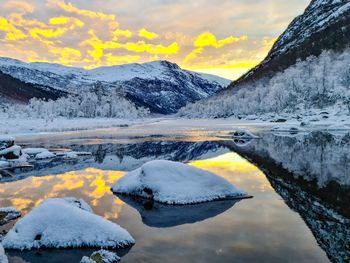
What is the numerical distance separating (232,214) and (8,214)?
867 cm

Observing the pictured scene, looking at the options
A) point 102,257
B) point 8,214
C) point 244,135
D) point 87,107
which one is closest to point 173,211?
point 102,257

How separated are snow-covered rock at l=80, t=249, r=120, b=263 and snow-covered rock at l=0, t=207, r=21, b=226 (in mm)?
5053

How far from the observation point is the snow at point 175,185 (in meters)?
17.0

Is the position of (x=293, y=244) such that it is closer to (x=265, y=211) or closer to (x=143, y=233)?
(x=265, y=211)

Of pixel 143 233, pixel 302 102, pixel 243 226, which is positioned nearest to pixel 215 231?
pixel 243 226

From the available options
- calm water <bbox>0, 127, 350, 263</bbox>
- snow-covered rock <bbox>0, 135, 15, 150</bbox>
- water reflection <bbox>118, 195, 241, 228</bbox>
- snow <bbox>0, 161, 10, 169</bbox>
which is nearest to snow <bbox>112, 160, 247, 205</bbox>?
water reflection <bbox>118, 195, 241, 228</bbox>

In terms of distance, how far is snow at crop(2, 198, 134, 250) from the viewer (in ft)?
37.2

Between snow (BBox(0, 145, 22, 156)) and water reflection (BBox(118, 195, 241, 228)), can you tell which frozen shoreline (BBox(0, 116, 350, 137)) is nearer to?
snow (BBox(0, 145, 22, 156))

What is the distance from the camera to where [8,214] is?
563 inches

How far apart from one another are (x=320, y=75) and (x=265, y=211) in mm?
117958

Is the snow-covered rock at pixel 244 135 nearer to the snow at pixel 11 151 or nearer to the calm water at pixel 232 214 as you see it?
the calm water at pixel 232 214

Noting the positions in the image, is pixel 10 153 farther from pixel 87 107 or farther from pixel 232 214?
pixel 87 107

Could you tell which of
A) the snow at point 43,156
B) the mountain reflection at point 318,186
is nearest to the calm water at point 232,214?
the mountain reflection at point 318,186

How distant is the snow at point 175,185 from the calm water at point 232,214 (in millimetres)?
788
